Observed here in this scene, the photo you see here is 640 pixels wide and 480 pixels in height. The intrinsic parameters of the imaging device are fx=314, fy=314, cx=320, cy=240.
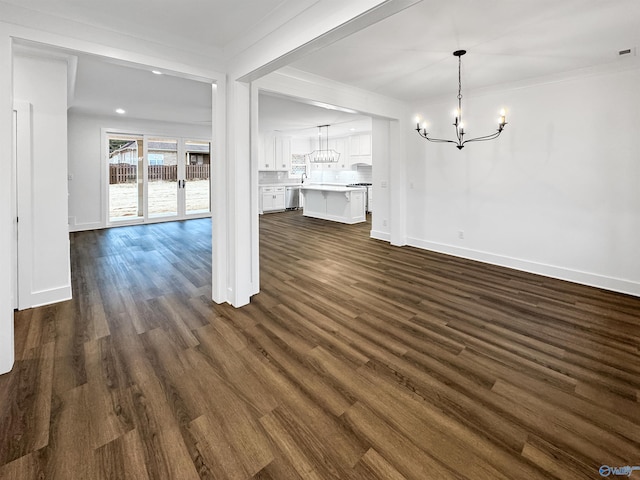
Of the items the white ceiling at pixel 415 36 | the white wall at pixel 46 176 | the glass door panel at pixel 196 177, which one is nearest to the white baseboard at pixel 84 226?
the glass door panel at pixel 196 177

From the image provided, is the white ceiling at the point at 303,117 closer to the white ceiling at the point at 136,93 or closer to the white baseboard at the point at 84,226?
the white ceiling at the point at 136,93

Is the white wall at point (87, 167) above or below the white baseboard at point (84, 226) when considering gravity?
above

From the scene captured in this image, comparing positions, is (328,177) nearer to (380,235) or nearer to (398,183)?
(380,235)

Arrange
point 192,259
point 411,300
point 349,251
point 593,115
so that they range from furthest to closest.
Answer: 1. point 349,251
2. point 192,259
3. point 593,115
4. point 411,300

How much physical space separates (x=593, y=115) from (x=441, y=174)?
2121mm

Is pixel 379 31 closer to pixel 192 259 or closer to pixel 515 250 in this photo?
pixel 515 250

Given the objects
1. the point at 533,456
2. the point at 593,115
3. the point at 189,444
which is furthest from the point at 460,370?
the point at 593,115

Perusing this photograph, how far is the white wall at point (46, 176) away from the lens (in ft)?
10.8

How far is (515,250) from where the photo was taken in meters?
4.82

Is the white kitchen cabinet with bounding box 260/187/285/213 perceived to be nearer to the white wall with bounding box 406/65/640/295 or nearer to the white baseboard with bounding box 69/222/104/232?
the white baseboard with bounding box 69/222/104/232

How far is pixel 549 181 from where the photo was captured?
438 centimetres

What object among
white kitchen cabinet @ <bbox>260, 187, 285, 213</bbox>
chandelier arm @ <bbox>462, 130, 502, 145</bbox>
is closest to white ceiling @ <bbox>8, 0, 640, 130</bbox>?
chandelier arm @ <bbox>462, 130, 502, 145</bbox>

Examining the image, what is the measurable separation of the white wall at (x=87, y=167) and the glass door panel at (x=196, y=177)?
1.65 metres

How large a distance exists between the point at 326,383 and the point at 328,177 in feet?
36.1
